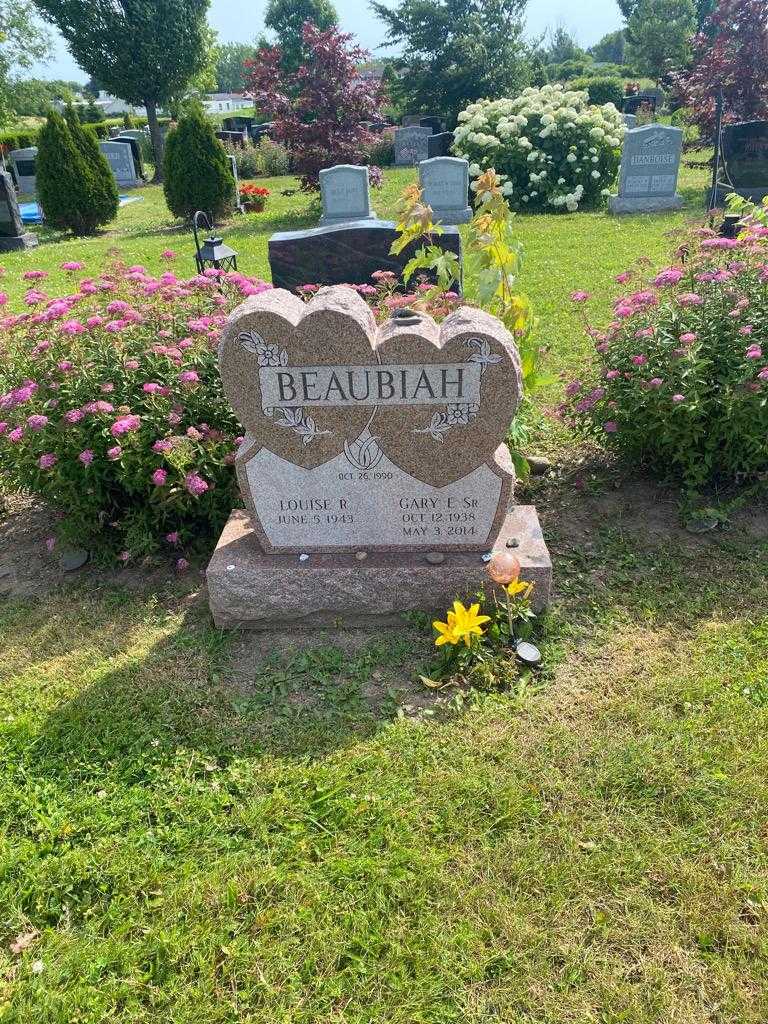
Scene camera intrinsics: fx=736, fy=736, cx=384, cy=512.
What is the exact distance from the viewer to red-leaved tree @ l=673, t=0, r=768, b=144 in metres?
14.1

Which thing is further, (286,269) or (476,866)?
(286,269)

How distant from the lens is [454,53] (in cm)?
2723

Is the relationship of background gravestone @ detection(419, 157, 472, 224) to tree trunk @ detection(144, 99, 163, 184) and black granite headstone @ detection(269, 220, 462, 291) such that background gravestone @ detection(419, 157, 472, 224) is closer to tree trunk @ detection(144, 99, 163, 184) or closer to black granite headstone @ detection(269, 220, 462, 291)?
black granite headstone @ detection(269, 220, 462, 291)

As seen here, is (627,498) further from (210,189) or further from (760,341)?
(210,189)

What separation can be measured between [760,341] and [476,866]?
295cm

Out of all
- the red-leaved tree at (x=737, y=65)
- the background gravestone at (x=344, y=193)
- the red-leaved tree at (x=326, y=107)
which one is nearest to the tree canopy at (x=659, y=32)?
the red-leaved tree at (x=737, y=65)

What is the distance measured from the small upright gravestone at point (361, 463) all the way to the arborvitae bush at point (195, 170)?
1248cm

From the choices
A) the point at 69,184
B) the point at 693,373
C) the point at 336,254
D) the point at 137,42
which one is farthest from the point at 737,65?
the point at 137,42

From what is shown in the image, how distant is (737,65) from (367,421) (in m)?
15.6

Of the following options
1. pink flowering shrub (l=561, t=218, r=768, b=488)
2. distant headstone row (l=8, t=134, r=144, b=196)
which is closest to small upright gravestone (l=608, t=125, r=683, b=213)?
pink flowering shrub (l=561, t=218, r=768, b=488)

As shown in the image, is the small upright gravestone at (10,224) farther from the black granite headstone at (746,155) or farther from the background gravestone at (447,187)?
the black granite headstone at (746,155)

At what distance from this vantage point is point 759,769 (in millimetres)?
2691

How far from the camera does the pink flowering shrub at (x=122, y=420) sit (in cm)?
372

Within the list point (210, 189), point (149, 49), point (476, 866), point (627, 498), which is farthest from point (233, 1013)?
point (149, 49)
